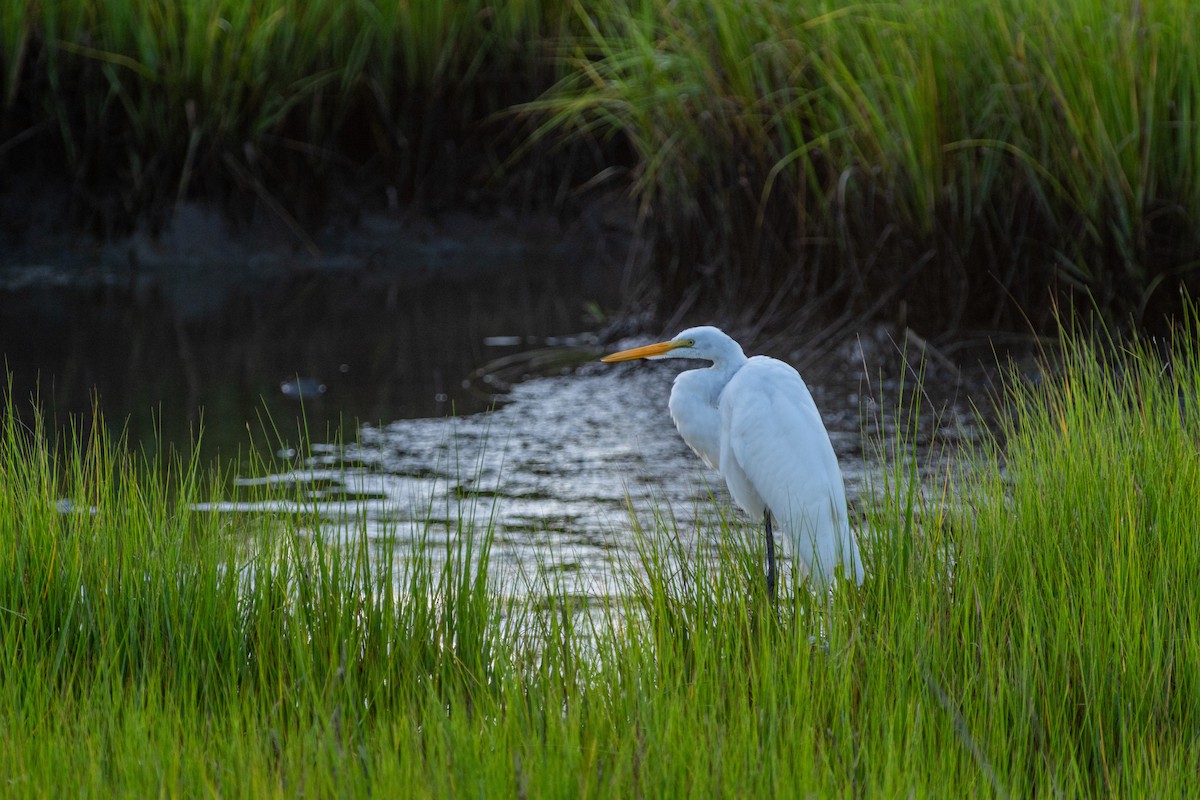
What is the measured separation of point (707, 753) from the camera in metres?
2.06

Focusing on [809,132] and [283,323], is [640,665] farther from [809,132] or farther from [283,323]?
[283,323]

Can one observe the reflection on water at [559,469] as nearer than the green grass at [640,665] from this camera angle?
No

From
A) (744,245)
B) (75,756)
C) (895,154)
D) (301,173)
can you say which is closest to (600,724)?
(75,756)

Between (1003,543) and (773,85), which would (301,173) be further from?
(1003,543)

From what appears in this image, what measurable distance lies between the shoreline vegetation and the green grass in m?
1.47

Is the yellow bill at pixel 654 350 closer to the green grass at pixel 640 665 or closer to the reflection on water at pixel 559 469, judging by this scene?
the reflection on water at pixel 559 469

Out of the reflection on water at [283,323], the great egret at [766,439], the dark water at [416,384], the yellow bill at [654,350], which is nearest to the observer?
the great egret at [766,439]

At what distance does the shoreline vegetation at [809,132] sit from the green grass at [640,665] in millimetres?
1474

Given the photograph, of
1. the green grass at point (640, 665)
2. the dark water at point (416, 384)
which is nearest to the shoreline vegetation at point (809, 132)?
the dark water at point (416, 384)

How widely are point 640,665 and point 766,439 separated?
1.12 meters

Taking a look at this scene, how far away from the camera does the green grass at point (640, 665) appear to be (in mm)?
2080

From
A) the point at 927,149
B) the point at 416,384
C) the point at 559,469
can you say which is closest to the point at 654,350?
the point at 559,469

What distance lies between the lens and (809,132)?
6180 mm

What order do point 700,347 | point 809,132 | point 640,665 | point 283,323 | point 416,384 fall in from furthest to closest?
point 283,323
point 416,384
point 809,132
point 700,347
point 640,665
